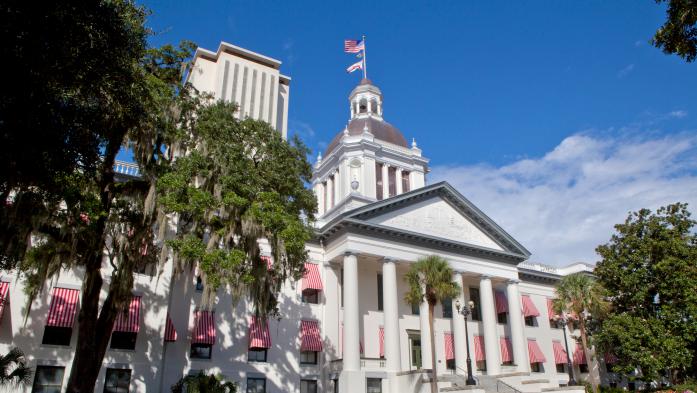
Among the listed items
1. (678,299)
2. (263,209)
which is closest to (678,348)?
(678,299)

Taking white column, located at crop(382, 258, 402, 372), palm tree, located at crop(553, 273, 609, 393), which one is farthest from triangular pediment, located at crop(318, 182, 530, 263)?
palm tree, located at crop(553, 273, 609, 393)

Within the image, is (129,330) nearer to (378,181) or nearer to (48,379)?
(48,379)

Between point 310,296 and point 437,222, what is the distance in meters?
9.56

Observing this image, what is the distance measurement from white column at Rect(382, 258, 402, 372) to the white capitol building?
0.21 feet

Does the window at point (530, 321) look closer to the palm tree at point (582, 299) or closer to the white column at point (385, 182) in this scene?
the palm tree at point (582, 299)

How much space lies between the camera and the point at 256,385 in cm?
2648

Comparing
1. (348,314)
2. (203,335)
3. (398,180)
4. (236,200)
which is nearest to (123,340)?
(203,335)

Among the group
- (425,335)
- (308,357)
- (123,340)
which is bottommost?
(308,357)

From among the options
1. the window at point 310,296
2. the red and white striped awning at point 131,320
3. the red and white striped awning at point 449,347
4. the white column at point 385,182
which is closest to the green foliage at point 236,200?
the red and white striped awning at point 131,320

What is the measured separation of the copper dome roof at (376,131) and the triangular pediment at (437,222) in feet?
41.9

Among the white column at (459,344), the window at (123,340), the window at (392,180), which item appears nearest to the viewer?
the window at (123,340)

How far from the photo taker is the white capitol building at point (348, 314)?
22641mm

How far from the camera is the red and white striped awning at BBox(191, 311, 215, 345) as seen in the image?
24.9 m

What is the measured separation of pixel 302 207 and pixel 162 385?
35.8 feet
